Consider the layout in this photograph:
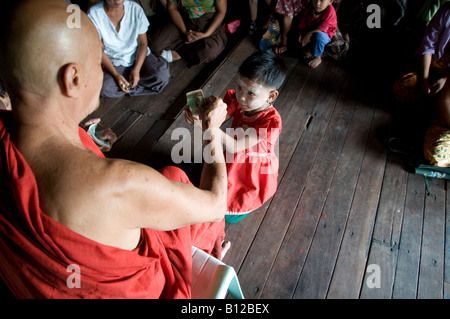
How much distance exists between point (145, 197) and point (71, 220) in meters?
0.21

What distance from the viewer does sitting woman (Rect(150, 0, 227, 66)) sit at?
10.4 ft

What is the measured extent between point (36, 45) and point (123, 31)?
7.36ft

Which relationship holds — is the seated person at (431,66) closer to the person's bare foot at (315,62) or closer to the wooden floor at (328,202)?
the wooden floor at (328,202)

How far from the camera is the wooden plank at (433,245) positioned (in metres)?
1.69

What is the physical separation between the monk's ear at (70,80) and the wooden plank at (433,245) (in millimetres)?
2111

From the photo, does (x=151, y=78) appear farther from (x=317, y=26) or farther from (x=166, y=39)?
(x=317, y=26)

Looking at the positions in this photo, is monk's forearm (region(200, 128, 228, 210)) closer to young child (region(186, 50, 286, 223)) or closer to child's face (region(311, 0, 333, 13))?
young child (region(186, 50, 286, 223))

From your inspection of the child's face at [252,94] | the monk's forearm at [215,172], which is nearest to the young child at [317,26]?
the child's face at [252,94]

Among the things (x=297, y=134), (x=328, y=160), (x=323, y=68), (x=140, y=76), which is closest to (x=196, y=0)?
(x=140, y=76)

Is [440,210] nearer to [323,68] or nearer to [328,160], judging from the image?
[328,160]

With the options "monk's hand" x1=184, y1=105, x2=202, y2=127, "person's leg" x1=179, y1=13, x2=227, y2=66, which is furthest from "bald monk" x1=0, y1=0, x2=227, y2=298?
"person's leg" x1=179, y1=13, x2=227, y2=66

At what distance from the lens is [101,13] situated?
255 cm

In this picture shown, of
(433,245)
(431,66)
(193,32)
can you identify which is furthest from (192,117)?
(431,66)

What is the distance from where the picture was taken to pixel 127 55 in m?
2.84
